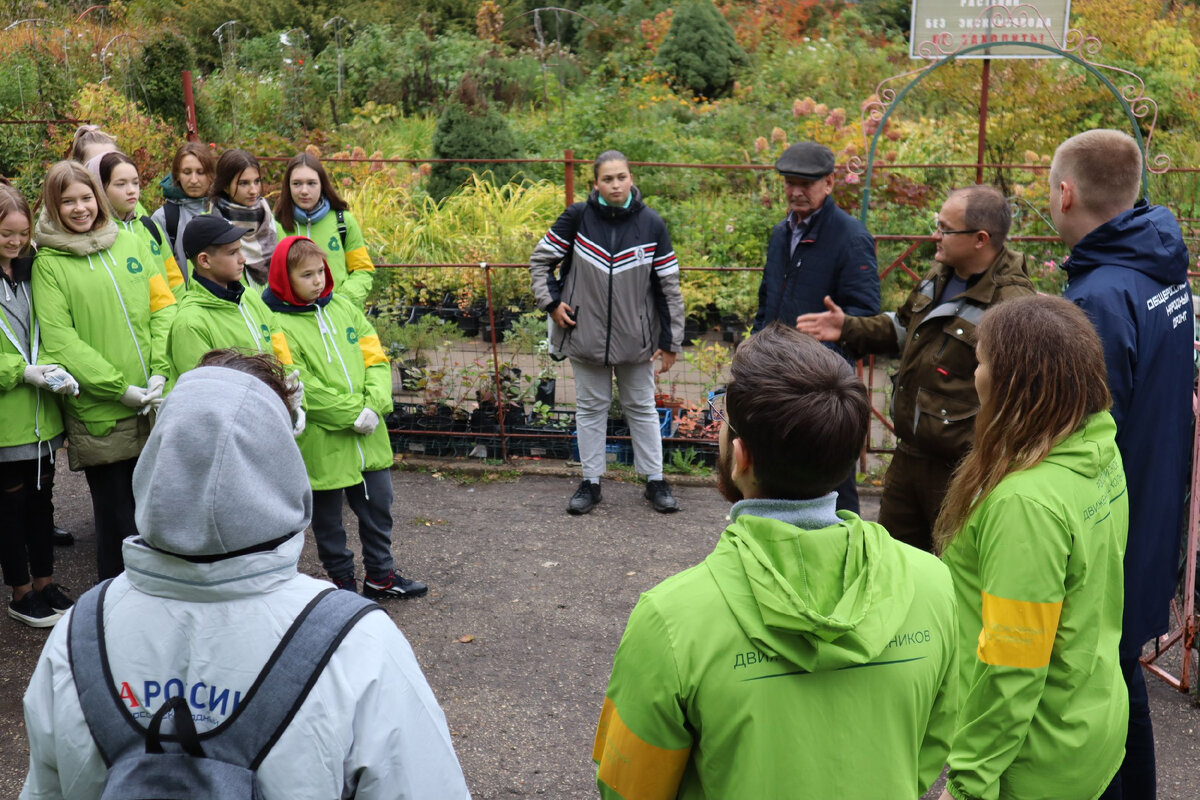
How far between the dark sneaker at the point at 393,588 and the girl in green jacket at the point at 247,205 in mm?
1579

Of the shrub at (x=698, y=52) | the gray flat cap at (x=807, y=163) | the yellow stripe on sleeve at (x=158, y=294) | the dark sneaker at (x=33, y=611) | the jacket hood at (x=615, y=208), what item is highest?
the shrub at (x=698, y=52)

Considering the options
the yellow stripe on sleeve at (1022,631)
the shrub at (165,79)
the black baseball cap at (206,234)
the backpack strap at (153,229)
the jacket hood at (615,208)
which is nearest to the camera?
the yellow stripe on sleeve at (1022,631)

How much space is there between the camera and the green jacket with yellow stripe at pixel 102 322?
4.37m

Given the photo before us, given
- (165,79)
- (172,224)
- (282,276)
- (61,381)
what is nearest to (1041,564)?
(282,276)

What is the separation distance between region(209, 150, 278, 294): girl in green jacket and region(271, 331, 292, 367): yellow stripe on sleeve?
111cm

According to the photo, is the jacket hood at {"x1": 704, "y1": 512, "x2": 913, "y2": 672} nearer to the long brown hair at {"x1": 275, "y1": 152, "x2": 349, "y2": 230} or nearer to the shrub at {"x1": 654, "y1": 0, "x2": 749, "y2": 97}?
the long brown hair at {"x1": 275, "y1": 152, "x2": 349, "y2": 230}

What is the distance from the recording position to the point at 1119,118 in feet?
39.2

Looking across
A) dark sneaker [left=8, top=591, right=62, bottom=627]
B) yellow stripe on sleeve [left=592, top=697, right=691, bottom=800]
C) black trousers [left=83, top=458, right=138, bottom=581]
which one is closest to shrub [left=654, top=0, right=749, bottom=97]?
black trousers [left=83, top=458, right=138, bottom=581]

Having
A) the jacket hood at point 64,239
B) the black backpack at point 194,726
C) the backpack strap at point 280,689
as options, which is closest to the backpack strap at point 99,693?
the black backpack at point 194,726

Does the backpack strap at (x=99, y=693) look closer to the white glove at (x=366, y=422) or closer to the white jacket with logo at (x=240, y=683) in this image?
the white jacket with logo at (x=240, y=683)

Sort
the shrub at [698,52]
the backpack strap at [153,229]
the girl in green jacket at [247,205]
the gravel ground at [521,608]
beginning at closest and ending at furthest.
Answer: the gravel ground at [521,608] < the backpack strap at [153,229] < the girl in green jacket at [247,205] < the shrub at [698,52]

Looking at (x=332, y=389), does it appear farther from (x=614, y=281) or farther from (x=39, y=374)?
(x=614, y=281)

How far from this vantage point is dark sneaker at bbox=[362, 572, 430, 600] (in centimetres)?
489

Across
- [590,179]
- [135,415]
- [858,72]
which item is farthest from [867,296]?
[858,72]
